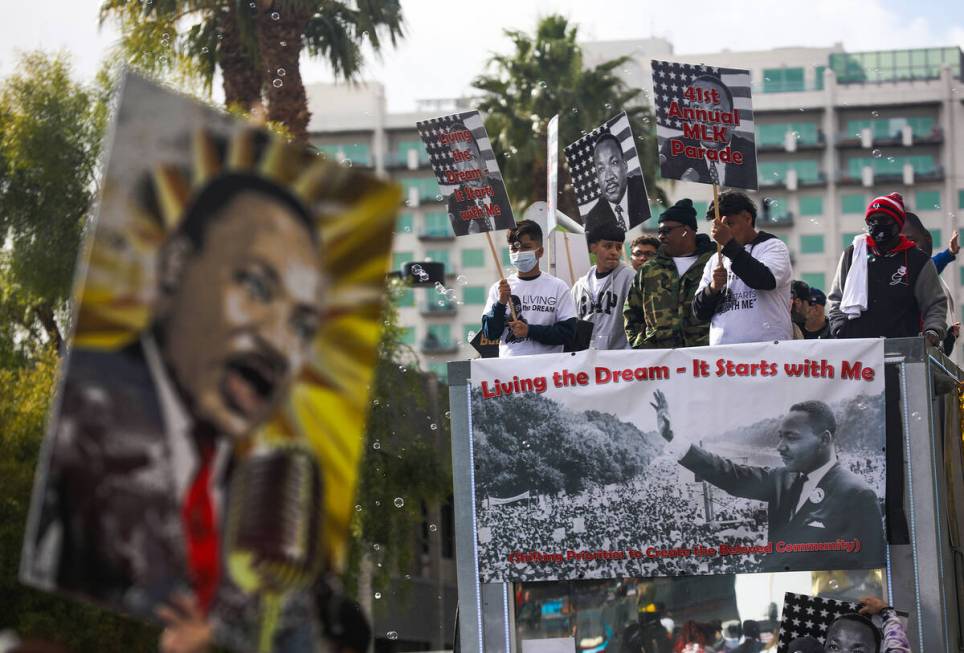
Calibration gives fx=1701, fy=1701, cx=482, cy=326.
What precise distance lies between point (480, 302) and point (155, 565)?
303 ft

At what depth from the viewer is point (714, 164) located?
9.49 m

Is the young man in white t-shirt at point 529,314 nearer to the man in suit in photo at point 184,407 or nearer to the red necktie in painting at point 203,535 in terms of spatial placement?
the man in suit in photo at point 184,407

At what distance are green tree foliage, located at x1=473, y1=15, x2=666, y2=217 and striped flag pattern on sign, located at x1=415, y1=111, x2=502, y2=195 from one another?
82.4 ft

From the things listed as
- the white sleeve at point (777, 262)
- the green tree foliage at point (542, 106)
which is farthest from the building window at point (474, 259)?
the white sleeve at point (777, 262)

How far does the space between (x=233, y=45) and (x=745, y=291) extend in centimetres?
1926

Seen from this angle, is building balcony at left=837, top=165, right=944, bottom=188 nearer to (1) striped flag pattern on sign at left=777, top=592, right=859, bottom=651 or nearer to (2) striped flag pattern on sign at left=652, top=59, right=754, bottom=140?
(2) striped flag pattern on sign at left=652, top=59, right=754, bottom=140

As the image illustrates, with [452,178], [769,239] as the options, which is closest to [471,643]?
[769,239]

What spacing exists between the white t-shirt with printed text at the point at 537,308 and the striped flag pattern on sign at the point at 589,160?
2905 millimetres

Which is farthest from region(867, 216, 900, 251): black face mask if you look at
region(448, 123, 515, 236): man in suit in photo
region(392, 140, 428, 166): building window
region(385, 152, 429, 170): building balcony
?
region(392, 140, 428, 166): building window

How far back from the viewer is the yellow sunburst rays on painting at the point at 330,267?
3.92m

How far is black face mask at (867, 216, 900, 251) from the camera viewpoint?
376 inches

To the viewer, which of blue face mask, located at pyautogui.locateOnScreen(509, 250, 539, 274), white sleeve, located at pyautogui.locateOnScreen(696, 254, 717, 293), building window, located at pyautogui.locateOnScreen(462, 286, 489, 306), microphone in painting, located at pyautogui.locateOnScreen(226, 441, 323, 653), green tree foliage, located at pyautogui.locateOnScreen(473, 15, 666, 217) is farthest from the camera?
building window, located at pyautogui.locateOnScreen(462, 286, 489, 306)

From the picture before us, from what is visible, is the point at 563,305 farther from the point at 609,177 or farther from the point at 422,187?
the point at 422,187

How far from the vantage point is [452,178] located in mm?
11406
